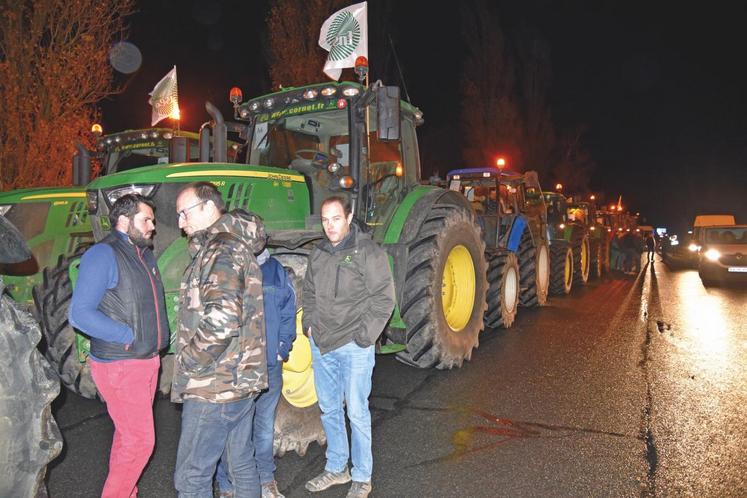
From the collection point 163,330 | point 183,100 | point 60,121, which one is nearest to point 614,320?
point 163,330

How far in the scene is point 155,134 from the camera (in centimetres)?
809

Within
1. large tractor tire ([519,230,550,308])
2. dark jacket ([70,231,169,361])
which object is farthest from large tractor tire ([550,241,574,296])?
dark jacket ([70,231,169,361])

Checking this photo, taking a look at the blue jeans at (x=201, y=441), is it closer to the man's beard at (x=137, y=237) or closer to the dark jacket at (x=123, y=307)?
the dark jacket at (x=123, y=307)

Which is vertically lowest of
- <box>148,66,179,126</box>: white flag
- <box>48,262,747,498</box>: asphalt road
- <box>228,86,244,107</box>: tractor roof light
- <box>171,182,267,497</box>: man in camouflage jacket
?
<box>48,262,747,498</box>: asphalt road

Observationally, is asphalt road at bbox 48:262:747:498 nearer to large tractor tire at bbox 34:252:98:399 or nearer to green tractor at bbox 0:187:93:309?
large tractor tire at bbox 34:252:98:399

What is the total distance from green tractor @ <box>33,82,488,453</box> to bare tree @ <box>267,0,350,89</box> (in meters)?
13.9

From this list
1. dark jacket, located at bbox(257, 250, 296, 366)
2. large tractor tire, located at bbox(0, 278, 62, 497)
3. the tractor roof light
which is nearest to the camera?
large tractor tire, located at bbox(0, 278, 62, 497)

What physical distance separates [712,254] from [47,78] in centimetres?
1563

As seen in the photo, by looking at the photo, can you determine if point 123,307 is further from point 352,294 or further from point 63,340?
point 63,340

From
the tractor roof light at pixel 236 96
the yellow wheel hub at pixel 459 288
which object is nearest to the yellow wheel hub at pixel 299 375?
the yellow wheel hub at pixel 459 288

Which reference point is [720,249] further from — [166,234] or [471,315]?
[166,234]

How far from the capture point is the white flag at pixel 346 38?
6125 millimetres

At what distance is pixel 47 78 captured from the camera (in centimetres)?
998

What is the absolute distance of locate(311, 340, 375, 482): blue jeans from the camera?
11.0 feet
